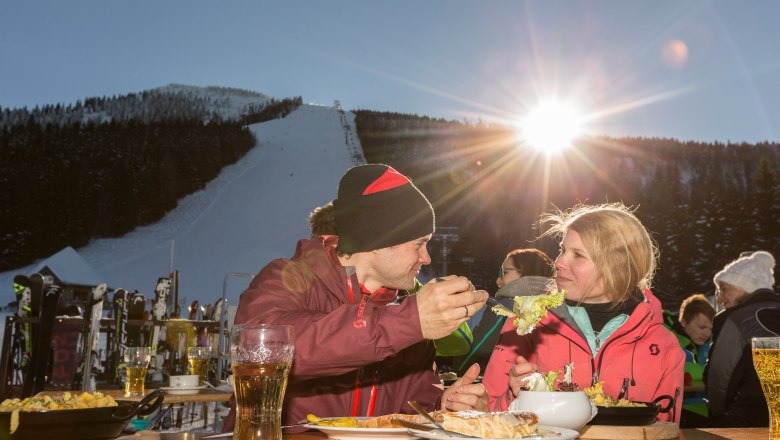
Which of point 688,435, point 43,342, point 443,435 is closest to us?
point 443,435

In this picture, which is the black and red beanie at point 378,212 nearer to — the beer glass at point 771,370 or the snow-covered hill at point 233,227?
the beer glass at point 771,370

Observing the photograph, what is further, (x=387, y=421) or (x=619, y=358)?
(x=619, y=358)

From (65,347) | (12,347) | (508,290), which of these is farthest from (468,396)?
(65,347)

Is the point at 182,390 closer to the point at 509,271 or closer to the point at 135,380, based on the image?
the point at 135,380

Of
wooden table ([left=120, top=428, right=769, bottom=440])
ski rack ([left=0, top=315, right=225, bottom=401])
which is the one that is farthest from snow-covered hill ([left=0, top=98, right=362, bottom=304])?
wooden table ([left=120, top=428, right=769, bottom=440])

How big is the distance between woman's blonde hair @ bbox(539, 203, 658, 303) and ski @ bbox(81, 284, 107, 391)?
18.0 ft

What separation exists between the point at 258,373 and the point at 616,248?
176cm

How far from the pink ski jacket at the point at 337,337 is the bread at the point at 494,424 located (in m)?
0.19

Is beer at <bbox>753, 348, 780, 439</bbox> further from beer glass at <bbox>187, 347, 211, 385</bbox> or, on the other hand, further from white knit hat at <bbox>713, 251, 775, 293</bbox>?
white knit hat at <bbox>713, 251, 775, 293</bbox>

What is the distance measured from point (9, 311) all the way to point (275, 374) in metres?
26.0

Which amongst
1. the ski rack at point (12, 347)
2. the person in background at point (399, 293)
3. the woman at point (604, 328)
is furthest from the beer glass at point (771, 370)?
the ski rack at point (12, 347)

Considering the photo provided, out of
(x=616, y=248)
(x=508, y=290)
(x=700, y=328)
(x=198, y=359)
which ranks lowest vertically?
(x=198, y=359)

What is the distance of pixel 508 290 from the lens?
3506mm

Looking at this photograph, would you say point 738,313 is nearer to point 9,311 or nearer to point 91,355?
point 91,355
